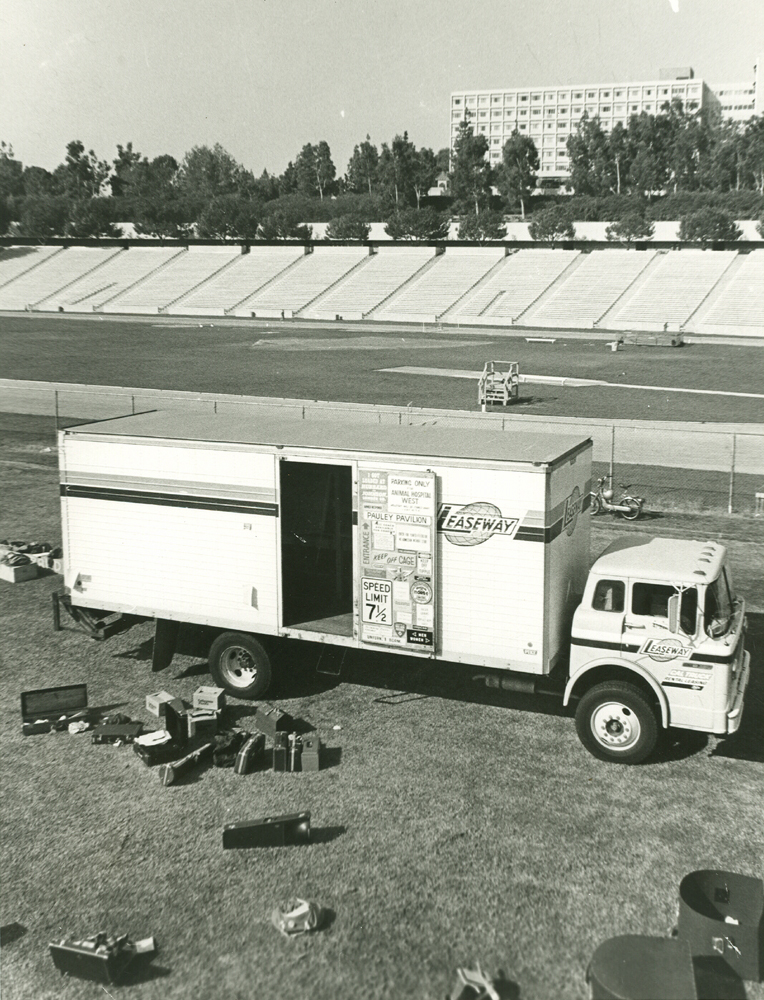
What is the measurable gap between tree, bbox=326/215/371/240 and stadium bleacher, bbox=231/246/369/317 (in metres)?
1.25

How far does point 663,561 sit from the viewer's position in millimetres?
11055

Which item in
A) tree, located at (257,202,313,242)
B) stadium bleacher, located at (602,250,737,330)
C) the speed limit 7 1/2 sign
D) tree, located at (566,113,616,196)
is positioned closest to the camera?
the speed limit 7 1/2 sign

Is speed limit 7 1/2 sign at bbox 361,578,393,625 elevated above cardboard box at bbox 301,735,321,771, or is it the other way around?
speed limit 7 1/2 sign at bbox 361,578,393,625

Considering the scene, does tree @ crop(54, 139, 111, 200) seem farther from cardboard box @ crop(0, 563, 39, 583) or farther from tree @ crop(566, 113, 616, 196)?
cardboard box @ crop(0, 563, 39, 583)

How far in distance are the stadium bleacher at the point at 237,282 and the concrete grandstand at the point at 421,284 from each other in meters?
0.13

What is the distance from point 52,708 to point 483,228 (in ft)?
301

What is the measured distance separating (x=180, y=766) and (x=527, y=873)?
12.9 feet

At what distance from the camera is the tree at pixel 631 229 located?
9006 cm

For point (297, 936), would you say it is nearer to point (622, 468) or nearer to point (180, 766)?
point (180, 766)

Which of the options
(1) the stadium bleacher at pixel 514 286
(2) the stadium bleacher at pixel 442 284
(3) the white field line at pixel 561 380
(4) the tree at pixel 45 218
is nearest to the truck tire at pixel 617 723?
(3) the white field line at pixel 561 380

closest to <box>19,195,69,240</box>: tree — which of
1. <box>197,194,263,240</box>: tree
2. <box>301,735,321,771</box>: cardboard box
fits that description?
<box>197,194,263,240</box>: tree

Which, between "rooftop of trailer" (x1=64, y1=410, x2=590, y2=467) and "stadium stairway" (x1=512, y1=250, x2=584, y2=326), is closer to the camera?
"rooftop of trailer" (x1=64, y1=410, x2=590, y2=467)

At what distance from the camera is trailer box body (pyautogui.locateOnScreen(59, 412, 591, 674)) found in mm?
11023

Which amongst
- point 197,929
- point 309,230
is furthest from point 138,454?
point 309,230
